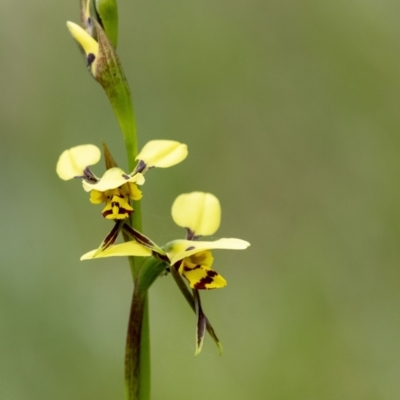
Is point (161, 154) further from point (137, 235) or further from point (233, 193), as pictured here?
point (233, 193)

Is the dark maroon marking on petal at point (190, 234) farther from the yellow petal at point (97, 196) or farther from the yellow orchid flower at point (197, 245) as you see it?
the yellow petal at point (97, 196)

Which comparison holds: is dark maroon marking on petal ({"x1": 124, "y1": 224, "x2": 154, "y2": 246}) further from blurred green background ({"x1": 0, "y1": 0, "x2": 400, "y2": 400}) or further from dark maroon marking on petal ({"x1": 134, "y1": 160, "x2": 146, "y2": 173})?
blurred green background ({"x1": 0, "y1": 0, "x2": 400, "y2": 400})

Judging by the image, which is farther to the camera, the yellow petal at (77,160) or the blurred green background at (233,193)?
the blurred green background at (233,193)

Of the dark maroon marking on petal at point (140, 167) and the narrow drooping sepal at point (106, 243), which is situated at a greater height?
the dark maroon marking on petal at point (140, 167)

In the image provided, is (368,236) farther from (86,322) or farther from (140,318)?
(140,318)

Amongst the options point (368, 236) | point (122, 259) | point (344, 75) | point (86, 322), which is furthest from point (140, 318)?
point (344, 75)

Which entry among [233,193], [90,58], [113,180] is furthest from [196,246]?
[233,193]

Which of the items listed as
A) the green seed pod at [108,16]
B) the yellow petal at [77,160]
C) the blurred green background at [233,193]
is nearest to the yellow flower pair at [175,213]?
the yellow petal at [77,160]

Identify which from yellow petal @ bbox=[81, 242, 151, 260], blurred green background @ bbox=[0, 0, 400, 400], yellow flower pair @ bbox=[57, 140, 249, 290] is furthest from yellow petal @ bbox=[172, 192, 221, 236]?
blurred green background @ bbox=[0, 0, 400, 400]

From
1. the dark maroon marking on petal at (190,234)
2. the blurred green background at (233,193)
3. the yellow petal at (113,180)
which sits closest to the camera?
the yellow petal at (113,180)
